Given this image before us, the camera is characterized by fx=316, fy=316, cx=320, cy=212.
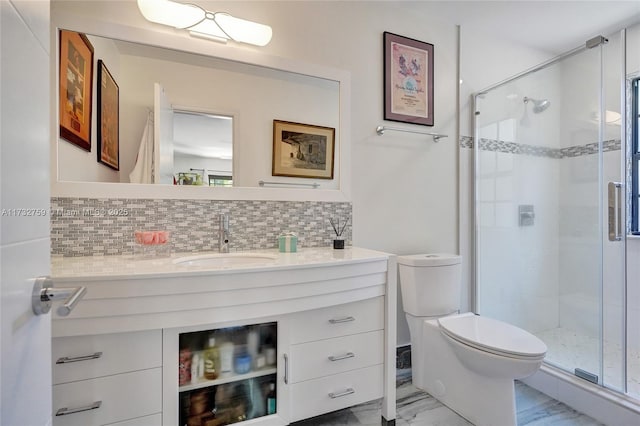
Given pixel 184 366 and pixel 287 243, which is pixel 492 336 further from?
pixel 184 366

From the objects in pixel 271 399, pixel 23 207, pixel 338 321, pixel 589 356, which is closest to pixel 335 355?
pixel 338 321

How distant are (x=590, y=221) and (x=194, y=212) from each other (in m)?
2.34

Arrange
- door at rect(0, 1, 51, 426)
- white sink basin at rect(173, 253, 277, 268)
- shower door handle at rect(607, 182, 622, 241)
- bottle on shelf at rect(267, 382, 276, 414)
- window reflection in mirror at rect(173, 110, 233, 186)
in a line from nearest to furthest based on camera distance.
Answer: door at rect(0, 1, 51, 426), bottle on shelf at rect(267, 382, 276, 414), white sink basin at rect(173, 253, 277, 268), window reflection in mirror at rect(173, 110, 233, 186), shower door handle at rect(607, 182, 622, 241)

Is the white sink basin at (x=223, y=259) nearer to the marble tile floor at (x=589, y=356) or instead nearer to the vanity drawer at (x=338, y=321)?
the vanity drawer at (x=338, y=321)

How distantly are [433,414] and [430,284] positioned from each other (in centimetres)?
66

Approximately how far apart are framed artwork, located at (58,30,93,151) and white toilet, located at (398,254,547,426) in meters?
1.72

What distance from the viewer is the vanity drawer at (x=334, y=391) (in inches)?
50.8

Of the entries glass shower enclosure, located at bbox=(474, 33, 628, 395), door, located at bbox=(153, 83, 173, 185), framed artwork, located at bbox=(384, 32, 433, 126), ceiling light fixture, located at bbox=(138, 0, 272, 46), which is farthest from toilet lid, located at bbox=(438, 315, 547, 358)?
ceiling light fixture, located at bbox=(138, 0, 272, 46)

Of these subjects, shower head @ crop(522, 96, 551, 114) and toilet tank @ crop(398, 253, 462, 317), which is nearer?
toilet tank @ crop(398, 253, 462, 317)

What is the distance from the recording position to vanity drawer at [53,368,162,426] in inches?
38.4

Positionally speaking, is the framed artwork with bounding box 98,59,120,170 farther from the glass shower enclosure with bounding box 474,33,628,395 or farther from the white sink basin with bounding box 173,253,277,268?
the glass shower enclosure with bounding box 474,33,628,395

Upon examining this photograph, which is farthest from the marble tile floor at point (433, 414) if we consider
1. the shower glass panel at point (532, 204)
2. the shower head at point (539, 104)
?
the shower head at point (539, 104)

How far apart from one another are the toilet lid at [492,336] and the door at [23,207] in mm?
1507

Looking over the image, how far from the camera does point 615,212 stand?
1665mm
